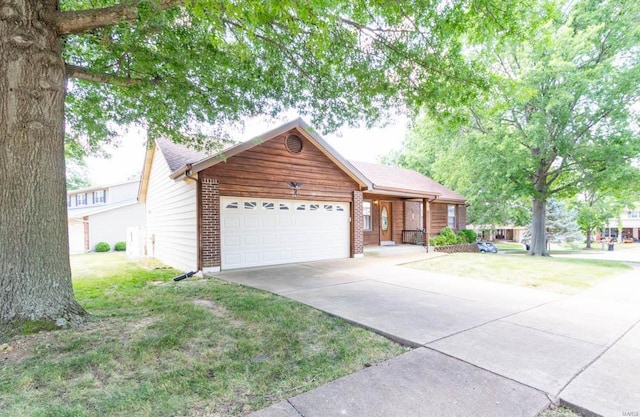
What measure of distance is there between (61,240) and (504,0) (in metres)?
7.18

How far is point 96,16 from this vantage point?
4449 mm

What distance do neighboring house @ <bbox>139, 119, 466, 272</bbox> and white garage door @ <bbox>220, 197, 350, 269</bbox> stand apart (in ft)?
0.10

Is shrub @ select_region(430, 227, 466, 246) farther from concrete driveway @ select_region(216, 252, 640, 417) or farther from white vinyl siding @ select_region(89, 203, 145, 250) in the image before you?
white vinyl siding @ select_region(89, 203, 145, 250)

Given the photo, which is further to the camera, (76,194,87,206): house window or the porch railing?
(76,194,87,206): house window

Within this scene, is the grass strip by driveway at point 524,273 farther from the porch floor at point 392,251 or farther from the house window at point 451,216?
the house window at point 451,216

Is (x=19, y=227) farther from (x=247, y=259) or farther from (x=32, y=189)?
(x=247, y=259)

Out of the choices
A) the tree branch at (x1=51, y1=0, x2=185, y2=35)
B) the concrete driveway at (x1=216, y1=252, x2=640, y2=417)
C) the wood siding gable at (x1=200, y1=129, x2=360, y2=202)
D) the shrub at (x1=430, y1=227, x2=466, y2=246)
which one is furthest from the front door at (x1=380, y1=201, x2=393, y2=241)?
the tree branch at (x1=51, y1=0, x2=185, y2=35)

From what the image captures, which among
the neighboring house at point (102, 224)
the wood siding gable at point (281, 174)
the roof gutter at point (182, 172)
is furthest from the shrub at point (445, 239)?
the neighboring house at point (102, 224)

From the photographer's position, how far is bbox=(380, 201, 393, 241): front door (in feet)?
55.4

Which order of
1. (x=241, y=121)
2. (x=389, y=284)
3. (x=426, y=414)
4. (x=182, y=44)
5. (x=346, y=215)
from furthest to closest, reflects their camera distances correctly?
(x=346, y=215), (x=241, y=121), (x=389, y=284), (x=182, y=44), (x=426, y=414)

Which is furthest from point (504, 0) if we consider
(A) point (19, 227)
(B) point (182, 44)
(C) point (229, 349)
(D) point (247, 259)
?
(D) point (247, 259)

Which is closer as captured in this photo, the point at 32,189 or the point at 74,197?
the point at 32,189

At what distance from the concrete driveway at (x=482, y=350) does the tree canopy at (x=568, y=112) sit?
671cm

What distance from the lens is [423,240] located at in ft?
55.1
